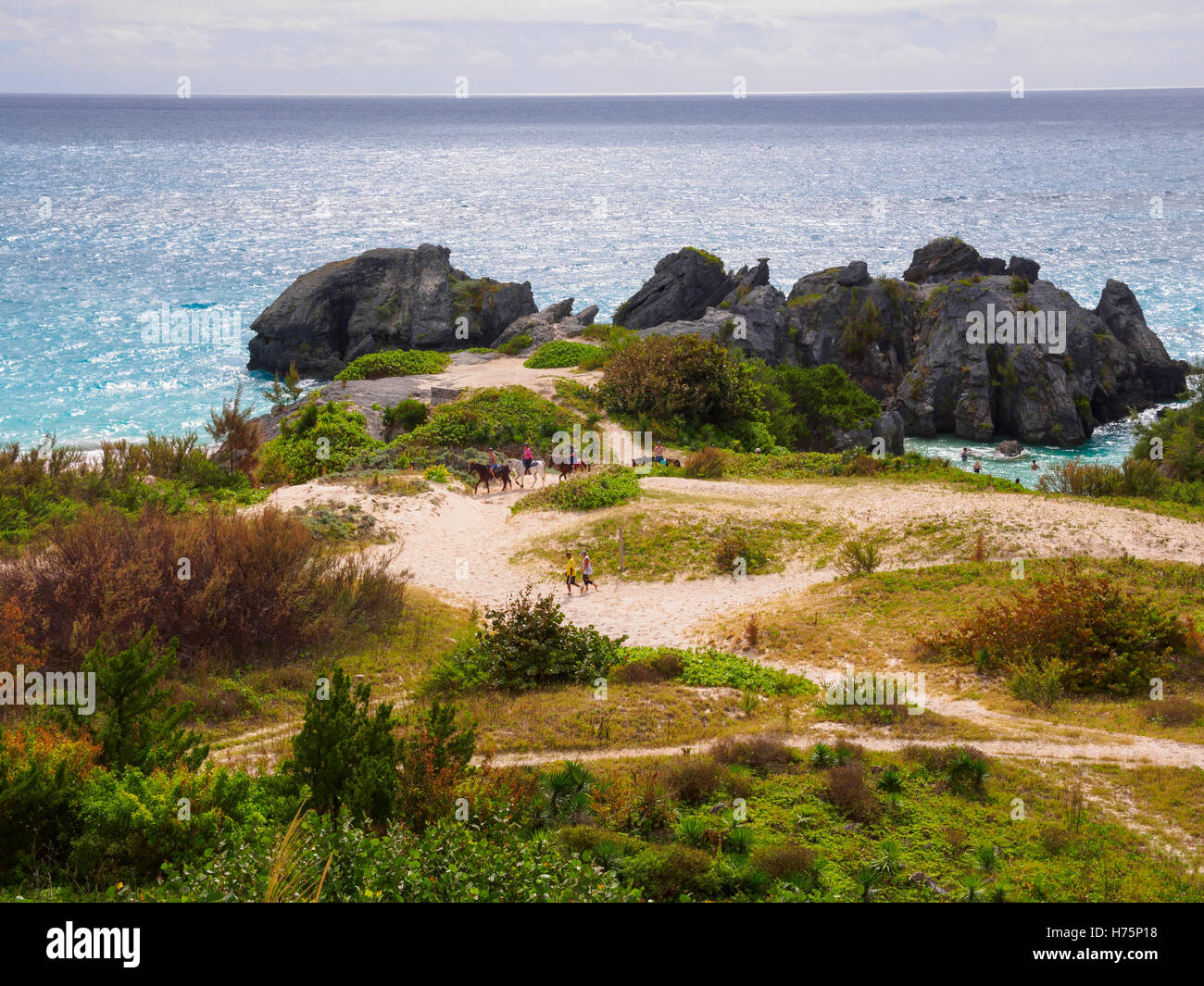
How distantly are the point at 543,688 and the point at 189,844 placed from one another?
8767mm

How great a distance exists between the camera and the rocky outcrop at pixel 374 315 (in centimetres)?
5447

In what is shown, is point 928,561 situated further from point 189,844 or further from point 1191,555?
point 189,844

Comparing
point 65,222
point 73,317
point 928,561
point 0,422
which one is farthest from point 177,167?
point 928,561

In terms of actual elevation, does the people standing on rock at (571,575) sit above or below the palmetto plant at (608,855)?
below

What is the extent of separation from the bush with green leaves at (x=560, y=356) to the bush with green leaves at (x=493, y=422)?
7.28 metres

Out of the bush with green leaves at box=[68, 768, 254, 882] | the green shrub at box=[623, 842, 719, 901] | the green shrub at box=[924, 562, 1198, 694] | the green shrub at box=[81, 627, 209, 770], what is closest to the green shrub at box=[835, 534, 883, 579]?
the green shrub at box=[924, 562, 1198, 694]

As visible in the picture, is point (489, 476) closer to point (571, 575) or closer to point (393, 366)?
point (571, 575)

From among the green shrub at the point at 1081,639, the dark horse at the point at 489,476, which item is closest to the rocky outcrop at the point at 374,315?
the dark horse at the point at 489,476

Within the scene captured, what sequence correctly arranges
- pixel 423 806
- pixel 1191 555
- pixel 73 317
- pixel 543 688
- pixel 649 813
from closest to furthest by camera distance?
pixel 423 806, pixel 649 813, pixel 543 688, pixel 1191 555, pixel 73 317

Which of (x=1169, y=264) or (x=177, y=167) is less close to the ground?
(x=177, y=167)

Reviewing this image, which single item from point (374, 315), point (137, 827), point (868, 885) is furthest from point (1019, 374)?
point (137, 827)

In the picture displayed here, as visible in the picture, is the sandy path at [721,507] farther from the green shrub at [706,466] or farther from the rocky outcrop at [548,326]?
the rocky outcrop at [548,326]

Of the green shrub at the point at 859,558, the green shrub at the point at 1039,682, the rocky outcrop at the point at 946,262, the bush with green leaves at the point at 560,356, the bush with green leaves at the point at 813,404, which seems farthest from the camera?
the rocky outcrop at the point at 946,262

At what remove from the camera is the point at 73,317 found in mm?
64875
